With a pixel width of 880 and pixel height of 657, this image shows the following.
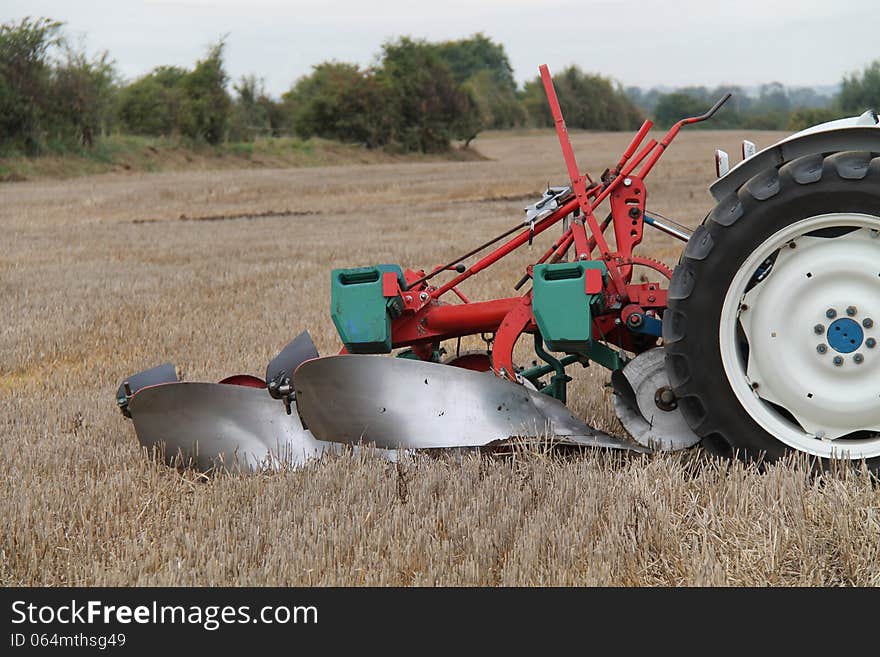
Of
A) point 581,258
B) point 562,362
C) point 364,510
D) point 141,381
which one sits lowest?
point 364,510

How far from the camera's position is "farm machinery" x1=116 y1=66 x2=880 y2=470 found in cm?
338

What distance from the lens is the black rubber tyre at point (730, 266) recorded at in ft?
10.9

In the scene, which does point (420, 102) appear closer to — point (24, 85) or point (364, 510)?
point (24, 85)

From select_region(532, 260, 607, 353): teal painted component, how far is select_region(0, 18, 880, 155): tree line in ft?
106

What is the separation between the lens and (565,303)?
3773 mm

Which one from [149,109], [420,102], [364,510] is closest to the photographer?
[364,510]

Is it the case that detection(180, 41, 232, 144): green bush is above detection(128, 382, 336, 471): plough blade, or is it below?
above

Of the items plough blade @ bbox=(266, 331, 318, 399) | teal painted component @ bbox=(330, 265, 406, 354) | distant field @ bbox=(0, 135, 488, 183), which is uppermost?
distant field @ bbox=(0, 135, 488, 183)

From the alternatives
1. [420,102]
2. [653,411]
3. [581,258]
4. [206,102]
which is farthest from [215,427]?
[420,102]

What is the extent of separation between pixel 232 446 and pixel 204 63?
41.6 meters

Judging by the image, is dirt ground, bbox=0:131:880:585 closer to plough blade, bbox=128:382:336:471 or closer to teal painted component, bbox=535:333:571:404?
plough blade, bbox=128:382:336:471

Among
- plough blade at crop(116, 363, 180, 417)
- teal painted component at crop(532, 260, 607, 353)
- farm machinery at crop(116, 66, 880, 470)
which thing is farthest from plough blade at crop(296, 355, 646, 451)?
plough blade at crop(116, 363, 180, 417)

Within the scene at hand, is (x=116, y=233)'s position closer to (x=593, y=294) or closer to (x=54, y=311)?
(x=54, y=311)

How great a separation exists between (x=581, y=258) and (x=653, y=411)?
2.22ft
